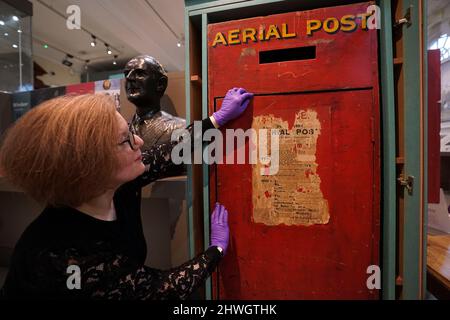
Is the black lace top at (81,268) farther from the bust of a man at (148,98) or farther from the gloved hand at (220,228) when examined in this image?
the bust of a man at (148,98)

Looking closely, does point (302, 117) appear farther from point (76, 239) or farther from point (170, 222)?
point (170, 222)

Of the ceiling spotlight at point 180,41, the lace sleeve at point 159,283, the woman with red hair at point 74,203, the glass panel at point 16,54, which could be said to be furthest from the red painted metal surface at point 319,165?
the ceiling spotlight at point 180,41

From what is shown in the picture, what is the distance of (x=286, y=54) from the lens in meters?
0.93

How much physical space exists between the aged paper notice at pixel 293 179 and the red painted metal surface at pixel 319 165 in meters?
0.02

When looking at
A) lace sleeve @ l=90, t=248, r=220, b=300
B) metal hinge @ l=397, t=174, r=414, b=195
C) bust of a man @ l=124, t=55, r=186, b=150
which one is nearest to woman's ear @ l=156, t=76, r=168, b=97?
bust of a man @ l=124, t=55, r=186, b=150

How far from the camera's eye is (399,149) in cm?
84

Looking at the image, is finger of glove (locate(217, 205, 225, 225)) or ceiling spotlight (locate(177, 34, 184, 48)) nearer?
finger of glove (locate(217, 205, 225, 225))

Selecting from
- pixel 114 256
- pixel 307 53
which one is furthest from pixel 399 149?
pixel 114 256

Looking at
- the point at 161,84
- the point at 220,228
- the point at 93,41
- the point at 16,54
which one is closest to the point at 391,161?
the point at 220,228

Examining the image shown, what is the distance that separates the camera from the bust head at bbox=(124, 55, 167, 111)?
1.20 metres

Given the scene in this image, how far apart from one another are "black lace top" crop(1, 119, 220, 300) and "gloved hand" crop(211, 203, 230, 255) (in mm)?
141

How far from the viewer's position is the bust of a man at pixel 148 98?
1.20m

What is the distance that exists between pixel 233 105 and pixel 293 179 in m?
0.36

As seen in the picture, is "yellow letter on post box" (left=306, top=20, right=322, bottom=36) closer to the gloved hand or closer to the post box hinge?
the post box hinge
